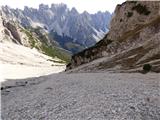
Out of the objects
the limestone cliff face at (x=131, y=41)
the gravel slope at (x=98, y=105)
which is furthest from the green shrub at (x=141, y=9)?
the gravel slope at (x=98, y=105)

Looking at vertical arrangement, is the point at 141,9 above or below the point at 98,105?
above

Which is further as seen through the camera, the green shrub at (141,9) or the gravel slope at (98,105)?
the green shrub at (141,9)

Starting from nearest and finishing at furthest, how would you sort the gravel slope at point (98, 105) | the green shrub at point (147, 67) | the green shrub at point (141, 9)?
the gravel slope at point (98, 105) → the green shrub at point (147, 67) → the green shrub at point (141, 9)

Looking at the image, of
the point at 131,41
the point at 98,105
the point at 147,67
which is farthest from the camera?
the point at 131,41

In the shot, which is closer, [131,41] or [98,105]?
[98,105]

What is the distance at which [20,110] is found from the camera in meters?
36.4

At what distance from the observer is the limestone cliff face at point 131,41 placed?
70.9 meters

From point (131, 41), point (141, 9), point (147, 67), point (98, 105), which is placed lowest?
point (98, 105)

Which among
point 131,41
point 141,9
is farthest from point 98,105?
point 141,9

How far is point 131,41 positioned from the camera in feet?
324

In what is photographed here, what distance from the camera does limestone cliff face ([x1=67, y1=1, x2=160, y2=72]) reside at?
70875 mm

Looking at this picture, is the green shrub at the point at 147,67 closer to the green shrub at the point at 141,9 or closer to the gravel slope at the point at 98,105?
the gravel slope at the point at 98,105

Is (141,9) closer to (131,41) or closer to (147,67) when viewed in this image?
(131,41)

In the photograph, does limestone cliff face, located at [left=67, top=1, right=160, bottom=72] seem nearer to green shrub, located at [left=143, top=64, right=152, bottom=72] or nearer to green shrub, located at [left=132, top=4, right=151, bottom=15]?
green shrub, located at [left=132, top=4, right=151, bottom=15]
